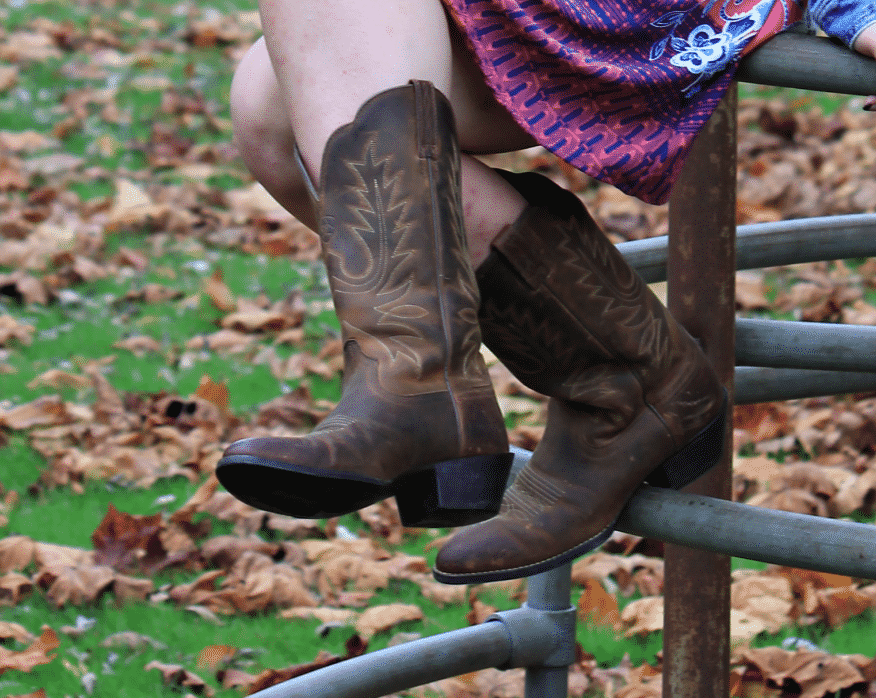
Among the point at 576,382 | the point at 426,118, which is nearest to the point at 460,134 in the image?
the point at 426,118

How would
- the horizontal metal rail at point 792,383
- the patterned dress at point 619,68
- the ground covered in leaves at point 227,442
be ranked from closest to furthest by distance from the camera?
1. the patterned dress at point 619,68
2. the horizontal metal rail at point 792,383
3. the ground covered in leaves at point 227,442

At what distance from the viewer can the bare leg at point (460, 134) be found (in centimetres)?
120

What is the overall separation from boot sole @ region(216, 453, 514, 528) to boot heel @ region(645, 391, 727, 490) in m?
0.22

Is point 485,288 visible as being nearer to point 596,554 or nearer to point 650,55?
point 650,55

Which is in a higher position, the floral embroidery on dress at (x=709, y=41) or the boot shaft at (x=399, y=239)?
the floral embroidery on dress at (x=709, y=41)

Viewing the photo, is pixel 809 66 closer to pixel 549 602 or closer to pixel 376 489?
pixel 376 489

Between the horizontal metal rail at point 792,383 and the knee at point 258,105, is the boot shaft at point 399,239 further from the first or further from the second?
the horizontal metal rail at point 792,383

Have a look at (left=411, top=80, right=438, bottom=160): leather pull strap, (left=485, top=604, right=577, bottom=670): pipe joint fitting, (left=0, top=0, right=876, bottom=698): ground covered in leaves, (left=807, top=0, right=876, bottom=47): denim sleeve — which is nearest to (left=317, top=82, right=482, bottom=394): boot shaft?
(left=411, top=80, right=438, bottom=160): leather pull strap

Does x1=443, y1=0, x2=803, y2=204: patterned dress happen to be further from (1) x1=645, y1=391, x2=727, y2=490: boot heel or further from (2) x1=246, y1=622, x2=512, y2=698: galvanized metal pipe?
(2) x1=246, y1=622, x2=512, y2=698: galvanized metal pipe

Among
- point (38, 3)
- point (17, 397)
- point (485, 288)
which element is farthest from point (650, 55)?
point (38, 3)

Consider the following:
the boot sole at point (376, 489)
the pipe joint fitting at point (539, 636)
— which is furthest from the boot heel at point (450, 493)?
the pipe joint fitting at point (539, 636)

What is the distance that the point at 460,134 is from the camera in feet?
4.11

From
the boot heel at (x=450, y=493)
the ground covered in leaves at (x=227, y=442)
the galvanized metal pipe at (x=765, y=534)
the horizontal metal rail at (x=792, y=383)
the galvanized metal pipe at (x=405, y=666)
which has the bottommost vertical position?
the ground covered in leaves at (x=227, y=442)

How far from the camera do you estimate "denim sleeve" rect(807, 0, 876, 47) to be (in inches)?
41.7
